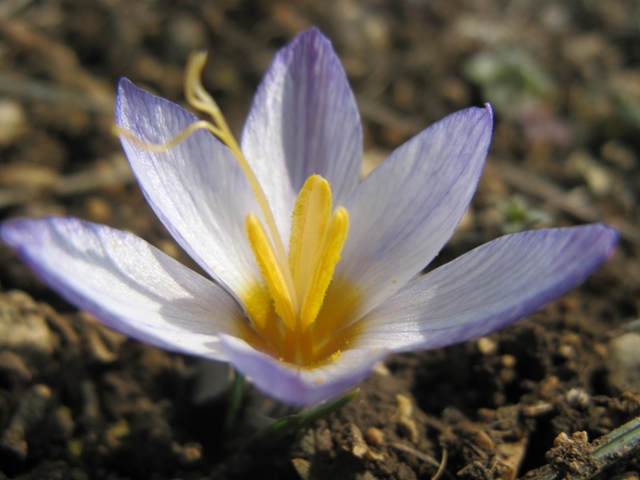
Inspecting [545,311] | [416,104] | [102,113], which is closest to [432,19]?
[416,104]

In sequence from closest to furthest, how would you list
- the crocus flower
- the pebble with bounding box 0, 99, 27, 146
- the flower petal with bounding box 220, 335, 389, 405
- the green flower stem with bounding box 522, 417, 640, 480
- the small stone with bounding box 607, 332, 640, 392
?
the flower petal with bounding box 220, 335, 389, 405
the crocus flower
the green flower stem with bounding box 522, 417, 640, 480
the small stone with bounding box 607, 332, 640, 392
the pebble with bounding box 0, 99, 27, 146

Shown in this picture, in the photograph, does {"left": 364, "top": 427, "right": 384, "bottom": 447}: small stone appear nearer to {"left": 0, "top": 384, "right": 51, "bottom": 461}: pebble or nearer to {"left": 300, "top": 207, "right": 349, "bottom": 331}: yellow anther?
{"left": 300, "top": 207, "right": 349, "bottom": 331}: yellow anther

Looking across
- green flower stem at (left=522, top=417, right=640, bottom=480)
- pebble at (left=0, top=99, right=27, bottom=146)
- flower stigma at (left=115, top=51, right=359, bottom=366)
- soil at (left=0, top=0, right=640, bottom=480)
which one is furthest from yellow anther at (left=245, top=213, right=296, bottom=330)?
pebble at (left=0, top=99, right=27, bottom=146)

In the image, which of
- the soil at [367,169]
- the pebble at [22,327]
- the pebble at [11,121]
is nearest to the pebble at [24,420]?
the soil at [367,169]

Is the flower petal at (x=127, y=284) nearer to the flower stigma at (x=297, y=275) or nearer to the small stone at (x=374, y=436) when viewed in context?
the flower stigma at (x=297, y=275)

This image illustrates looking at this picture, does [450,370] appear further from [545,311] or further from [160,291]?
[160,291]

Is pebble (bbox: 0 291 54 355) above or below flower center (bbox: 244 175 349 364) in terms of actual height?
below
